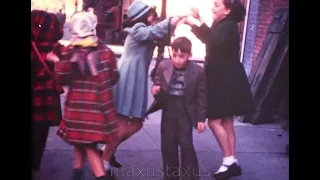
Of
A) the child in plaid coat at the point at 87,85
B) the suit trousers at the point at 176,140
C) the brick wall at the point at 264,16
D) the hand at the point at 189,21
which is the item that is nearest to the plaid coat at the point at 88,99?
the child in plaid coat at the point at 87,85

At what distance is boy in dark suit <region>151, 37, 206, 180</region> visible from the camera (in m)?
3.27

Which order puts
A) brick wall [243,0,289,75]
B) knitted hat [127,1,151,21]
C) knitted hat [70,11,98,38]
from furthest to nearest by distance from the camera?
brick wall [243,0,289,75], knitted hat [127,1,151,21], knitted hat [70,11,98,38]

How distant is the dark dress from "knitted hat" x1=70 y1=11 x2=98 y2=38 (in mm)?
617

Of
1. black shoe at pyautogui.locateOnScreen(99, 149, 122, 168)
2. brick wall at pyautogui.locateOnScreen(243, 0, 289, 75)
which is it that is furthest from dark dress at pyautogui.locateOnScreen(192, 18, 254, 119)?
black shoe at pyautogui.locateOnScreen(99, 149, 122, 168)

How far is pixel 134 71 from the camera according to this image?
3.21 metres

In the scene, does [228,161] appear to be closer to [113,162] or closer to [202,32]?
[113,162]

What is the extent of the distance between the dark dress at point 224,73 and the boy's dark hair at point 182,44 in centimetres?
8

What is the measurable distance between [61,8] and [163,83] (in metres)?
0.74

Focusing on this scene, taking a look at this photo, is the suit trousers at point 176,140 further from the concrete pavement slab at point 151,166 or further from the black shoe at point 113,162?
the black shoe at point 113,162

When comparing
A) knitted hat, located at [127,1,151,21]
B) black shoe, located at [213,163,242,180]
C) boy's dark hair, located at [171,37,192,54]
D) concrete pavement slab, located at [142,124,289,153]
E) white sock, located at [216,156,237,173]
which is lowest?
black shoe, located at [213,163,242,180]

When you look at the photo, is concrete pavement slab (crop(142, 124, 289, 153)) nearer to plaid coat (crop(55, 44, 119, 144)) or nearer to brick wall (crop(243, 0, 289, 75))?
plaid coat (crop(55, 44, 119, 144))

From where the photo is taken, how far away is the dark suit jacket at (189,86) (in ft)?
10.7
